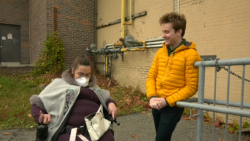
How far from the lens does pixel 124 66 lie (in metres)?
7.58

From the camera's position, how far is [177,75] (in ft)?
6.12

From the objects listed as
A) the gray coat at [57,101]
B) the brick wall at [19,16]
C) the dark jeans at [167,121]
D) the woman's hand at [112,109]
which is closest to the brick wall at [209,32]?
the dark jeans at [167,121]

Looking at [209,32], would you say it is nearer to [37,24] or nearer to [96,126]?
[96,126]

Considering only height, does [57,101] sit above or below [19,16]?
below

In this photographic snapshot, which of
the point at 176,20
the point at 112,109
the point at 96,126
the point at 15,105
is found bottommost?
the point at 15,105

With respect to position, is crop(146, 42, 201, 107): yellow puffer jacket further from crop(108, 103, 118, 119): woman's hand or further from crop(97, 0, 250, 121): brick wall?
crop(97, 0, 250, 121): brick wall

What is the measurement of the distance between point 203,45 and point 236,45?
0.78 metres

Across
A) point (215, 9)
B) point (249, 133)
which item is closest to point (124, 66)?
point (215, 9)

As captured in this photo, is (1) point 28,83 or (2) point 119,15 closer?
(1) point 28,83

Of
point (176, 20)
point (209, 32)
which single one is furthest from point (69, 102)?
point (209, 32)

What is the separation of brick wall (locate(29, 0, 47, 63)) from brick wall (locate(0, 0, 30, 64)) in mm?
627

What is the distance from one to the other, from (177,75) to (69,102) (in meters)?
1.20

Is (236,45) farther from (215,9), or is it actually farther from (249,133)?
(249,133)

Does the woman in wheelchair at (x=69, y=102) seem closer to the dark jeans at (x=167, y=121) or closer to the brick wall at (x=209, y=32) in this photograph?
the dark jeans at (x=167, y=121)
